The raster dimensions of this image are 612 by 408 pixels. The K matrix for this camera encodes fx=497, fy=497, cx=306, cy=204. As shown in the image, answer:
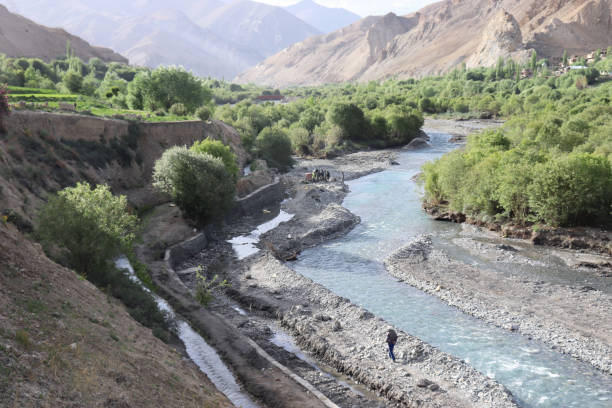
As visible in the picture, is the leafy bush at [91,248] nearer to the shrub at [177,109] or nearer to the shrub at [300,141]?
the shrub at [177,109]

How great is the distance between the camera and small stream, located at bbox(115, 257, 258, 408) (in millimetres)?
21906

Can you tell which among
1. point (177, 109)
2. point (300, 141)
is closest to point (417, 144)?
point (300, 141)

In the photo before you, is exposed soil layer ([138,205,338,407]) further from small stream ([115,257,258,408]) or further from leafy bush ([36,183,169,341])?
leafy bush ([36,183,169,341])

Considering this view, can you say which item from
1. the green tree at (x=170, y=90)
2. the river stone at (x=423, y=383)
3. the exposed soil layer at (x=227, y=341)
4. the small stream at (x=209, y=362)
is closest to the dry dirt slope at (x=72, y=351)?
the small stream at (x=209, y=362)

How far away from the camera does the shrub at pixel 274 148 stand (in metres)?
84.6

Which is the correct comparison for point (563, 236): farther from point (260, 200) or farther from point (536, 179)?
point (260, 200)

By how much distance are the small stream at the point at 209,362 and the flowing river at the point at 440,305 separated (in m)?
10.8

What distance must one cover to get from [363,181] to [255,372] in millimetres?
54029

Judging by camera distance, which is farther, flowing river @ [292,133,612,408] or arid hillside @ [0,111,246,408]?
flowing river @ [292,133,612,408]

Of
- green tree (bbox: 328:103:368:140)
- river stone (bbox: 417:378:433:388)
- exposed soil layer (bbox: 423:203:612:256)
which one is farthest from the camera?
green tree (bbox: 328:103:368:140)

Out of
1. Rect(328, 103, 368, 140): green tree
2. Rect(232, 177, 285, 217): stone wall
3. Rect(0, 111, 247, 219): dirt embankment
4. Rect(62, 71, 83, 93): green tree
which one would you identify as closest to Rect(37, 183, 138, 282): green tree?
Rect(0, 111, 247, 219): dirt embankment

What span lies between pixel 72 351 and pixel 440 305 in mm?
22546

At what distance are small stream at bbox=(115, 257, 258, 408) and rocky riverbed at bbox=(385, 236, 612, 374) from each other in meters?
15.4

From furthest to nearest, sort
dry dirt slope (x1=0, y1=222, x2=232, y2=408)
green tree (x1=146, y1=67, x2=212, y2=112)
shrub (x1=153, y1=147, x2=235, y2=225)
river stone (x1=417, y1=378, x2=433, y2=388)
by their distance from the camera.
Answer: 1. green tree (x1=146, y1=67, x2=212, y2=112)
2. shrub (x1=153, y1=147, x2=235, y2=225)
3. river stone (x1=417, y1=378, x2=433, y2=388)
4. dry dirt slope (x1=0, y1=222, x2=232, y2=408)
